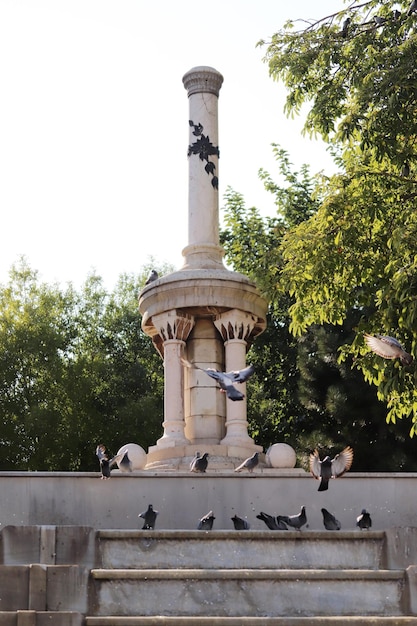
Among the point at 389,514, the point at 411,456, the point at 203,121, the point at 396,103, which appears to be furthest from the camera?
the point at 411,456

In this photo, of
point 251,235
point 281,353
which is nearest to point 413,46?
point 251,235

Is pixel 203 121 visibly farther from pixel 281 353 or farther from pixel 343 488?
pixel 281 353

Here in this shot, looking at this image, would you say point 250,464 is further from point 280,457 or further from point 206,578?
point 206,578

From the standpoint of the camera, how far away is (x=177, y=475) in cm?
1709

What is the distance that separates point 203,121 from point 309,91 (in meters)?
2.29

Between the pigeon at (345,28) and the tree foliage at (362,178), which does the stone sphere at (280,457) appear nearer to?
the tree foliage at (362,178)

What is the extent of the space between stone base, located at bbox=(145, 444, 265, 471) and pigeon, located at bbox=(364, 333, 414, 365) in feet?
9.97

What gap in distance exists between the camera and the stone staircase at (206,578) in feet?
42.3

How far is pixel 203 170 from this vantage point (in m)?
22.1

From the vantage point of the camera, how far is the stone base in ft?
63.1

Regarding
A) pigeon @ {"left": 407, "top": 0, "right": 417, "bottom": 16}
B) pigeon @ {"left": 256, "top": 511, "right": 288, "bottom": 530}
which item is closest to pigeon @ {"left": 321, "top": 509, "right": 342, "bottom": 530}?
pigeon @ {"left": 256, "top": 511, "right": 288, "bottom": 530}

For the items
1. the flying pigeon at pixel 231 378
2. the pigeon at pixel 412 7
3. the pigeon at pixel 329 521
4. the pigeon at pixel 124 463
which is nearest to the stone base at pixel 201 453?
the pigeon at pixel 124 463

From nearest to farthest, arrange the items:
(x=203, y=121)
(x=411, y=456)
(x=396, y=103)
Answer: (x=396, y=103) < (x=203, y=121) < (x=411, y=456)

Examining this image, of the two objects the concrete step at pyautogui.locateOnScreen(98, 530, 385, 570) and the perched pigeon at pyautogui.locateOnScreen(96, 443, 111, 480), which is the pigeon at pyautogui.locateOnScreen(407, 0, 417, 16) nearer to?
the perched pigeon at pyautogui.locateOnScreen(96, 443, 111, 480)
